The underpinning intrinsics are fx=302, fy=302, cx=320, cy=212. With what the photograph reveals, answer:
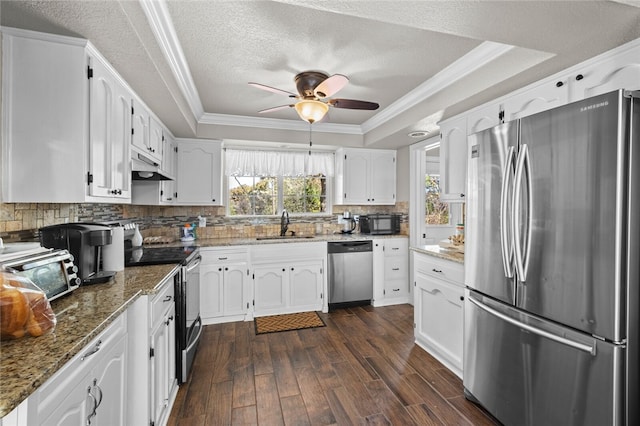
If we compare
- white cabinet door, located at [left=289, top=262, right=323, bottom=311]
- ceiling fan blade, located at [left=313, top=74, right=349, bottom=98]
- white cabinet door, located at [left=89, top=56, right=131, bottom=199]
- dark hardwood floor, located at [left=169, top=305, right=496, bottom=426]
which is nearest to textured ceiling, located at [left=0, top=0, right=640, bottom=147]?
white cabinet door, located at [left=89, top=56, right=131, bottom=199]

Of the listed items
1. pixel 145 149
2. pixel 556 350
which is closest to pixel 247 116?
pixel 145 149

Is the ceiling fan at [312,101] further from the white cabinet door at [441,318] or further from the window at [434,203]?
the window at [434,203]

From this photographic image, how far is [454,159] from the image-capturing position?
280 centimetres

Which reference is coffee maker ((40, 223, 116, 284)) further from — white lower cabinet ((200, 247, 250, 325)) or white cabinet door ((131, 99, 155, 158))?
white lower cabinet ((200, 247, 250, 325))

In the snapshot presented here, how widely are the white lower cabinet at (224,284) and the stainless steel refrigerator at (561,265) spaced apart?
2.43 meters

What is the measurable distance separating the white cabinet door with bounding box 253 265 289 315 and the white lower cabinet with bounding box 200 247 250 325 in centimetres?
12

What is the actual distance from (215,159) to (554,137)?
131 inches

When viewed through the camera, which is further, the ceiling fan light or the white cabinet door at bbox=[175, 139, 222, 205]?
the white cabinet door at bbox=[175, 139, 222, 205]

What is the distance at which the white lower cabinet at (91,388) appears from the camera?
828mm

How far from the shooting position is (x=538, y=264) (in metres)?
1.54

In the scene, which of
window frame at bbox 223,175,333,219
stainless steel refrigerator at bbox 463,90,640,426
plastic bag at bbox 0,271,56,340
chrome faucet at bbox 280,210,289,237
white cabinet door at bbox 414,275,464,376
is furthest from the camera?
window frame at bbox 223,175,333,219

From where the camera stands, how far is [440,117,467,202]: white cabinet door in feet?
8.82

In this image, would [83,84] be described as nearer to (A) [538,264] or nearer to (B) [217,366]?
(B) [217,366]

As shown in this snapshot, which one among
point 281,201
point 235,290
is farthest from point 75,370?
point 281,201
